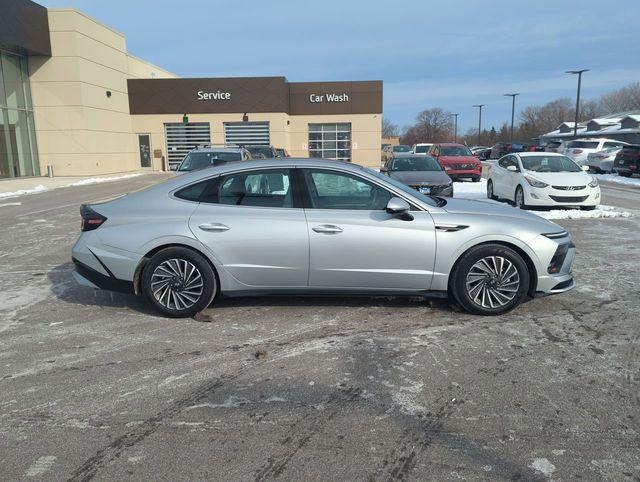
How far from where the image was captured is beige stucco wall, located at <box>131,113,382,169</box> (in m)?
36.1

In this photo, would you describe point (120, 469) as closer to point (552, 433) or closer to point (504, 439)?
point (504, 439)

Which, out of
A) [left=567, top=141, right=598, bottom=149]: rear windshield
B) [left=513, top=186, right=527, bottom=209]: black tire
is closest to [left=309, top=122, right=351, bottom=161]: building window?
[left=567, top=141, right=598, bottom=149]: rear windshield

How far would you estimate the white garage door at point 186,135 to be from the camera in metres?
36.3

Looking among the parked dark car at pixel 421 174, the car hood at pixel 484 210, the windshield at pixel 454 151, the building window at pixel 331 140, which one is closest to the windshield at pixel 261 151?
the windshield at pixel 454 151

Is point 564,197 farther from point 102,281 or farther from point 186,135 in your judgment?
point 186,135

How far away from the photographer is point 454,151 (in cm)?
2238

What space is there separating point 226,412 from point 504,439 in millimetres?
1745

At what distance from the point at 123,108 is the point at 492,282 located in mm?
34705

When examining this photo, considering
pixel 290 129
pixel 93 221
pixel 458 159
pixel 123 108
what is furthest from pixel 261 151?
pixel 123 108

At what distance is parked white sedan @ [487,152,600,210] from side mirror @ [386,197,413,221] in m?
8.51

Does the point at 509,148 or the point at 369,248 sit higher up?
the point at 509,148

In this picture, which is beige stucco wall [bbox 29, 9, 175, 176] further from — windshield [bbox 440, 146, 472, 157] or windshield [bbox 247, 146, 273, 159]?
windshield [bbox 440, 146, 472, 157]

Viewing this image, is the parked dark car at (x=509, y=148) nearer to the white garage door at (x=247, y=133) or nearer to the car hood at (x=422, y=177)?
the white garage door at (x=247, y=133)

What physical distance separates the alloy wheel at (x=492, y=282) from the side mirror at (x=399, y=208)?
0.82 meters
